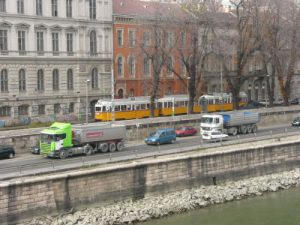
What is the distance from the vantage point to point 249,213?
34.6 metres

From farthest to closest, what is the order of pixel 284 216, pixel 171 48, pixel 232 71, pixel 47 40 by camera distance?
pixel 232 71 → pixel 47 40 → pixel 171 48 → pixel 284 216

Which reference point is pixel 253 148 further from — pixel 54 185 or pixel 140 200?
pixel 54 185

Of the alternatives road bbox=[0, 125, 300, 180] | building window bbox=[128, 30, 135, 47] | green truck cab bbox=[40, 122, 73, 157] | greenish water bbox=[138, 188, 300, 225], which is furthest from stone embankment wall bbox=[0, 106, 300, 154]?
building window bbox=[128, 30, 135, 47]

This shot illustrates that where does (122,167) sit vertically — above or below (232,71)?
below

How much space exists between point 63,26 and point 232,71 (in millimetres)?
25563

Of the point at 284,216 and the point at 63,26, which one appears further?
the point at 63,26

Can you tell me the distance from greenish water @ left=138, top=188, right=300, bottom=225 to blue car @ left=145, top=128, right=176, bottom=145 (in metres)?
12.9

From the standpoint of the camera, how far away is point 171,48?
6425 cm

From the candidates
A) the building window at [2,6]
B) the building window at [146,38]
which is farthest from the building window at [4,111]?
the building window at [146,38]

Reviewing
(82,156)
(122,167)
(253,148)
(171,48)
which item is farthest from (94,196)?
(171,48)

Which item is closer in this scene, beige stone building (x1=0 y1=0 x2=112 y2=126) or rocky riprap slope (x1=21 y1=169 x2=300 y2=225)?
rocky riprap slope (x1=21 y1=169 x2=300 y2=225)

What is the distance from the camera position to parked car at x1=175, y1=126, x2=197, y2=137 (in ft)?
180

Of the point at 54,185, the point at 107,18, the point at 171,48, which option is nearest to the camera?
the point at 54,185

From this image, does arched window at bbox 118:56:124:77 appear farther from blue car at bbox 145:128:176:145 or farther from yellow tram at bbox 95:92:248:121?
blue car at bbox 145:128:176:145
